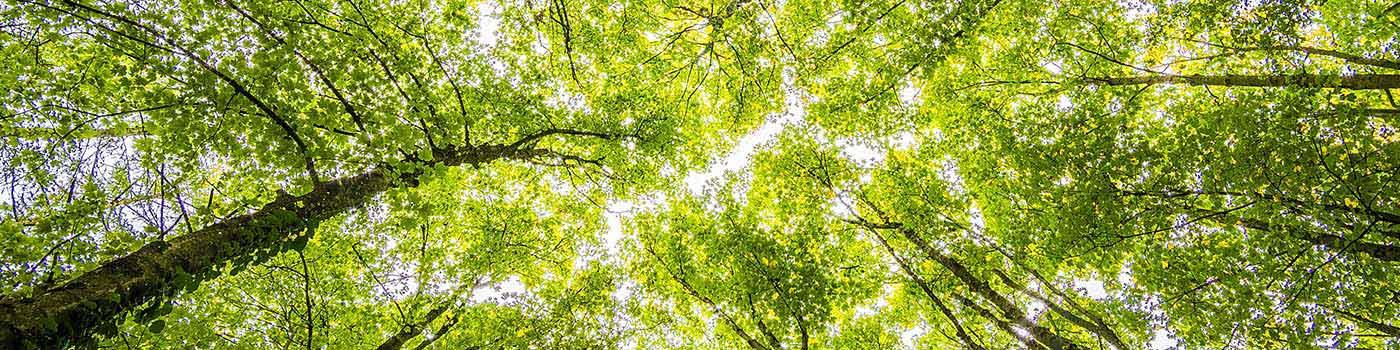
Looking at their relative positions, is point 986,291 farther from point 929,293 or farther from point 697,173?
point 697,173

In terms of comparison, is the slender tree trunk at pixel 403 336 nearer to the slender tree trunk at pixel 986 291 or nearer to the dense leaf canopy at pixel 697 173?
the dense leaf canopy at pixel 697 173

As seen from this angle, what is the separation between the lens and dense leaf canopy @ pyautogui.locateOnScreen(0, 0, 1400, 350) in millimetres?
5637

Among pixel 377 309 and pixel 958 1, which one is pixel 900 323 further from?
pixel 377 309

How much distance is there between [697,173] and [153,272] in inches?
450

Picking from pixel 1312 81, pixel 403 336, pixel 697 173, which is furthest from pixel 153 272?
pixel 1312 81

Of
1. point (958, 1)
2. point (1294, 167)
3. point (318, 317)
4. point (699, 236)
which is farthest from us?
point (699, 236)

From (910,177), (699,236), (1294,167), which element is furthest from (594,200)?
(1294,167)

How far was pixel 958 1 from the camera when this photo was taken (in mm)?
9969

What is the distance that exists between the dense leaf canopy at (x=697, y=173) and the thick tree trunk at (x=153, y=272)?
0.11 feet

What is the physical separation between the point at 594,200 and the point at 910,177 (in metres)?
7.95

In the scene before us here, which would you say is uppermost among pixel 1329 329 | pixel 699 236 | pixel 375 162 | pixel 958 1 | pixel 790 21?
pixel 790 21

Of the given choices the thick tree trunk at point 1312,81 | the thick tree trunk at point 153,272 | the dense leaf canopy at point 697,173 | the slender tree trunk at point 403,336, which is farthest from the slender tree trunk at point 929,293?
the thick tree trunk at point 153,272

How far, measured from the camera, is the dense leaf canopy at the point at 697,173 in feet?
18.5

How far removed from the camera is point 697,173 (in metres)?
15.5
